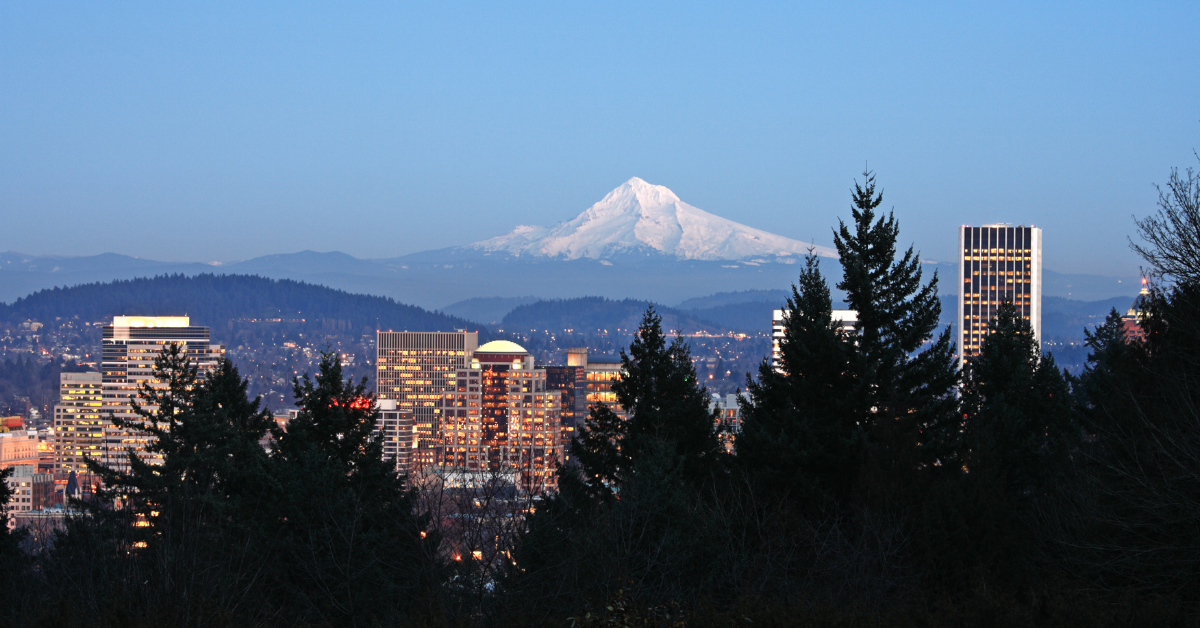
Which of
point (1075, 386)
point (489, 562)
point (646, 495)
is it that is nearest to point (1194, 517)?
point (646, 495)

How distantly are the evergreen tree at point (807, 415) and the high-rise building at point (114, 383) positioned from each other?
126956 mm

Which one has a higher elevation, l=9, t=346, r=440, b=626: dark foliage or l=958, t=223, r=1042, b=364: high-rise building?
l=958, t=223, r=1042, b=364: high-rise building

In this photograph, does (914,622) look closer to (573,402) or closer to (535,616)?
(535,616)

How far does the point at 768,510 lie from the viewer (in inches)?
850

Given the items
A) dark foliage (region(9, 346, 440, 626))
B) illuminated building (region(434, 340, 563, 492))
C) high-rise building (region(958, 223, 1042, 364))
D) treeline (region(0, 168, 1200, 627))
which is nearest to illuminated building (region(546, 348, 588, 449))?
illuminated building (region(434, 340, 563, 492))

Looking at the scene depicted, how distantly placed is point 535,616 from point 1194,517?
878 cm

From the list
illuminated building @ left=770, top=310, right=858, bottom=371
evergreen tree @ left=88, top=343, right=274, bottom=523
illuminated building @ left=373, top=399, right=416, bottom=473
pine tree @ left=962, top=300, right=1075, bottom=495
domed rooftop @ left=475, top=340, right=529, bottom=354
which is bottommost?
illuminated building @ left=373, top=399, right=416, bottom=473

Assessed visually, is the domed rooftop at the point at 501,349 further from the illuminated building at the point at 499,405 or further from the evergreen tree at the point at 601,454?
the evergreen tree at the point at 601,454

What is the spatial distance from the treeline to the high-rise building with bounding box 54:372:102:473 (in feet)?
431

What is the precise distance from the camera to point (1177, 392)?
17516 mm

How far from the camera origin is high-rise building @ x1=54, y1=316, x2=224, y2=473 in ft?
488

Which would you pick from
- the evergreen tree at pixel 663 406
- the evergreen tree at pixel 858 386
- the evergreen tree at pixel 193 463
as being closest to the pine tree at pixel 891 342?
the evergreen tree at pixel 858 386

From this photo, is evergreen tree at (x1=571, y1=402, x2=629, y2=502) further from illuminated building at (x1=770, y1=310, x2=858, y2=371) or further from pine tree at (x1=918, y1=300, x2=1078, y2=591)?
pine tree at (x1=918, y1=300, x2=1078, y2=591)

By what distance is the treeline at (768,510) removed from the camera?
14727 millimetres
